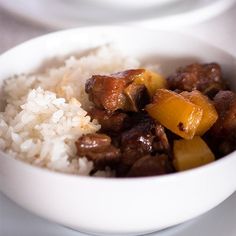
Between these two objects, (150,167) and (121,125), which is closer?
(150,167)

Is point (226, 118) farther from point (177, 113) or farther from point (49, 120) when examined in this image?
point (49, 120)

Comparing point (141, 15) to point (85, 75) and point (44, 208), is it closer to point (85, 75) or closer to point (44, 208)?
point (85, 75)

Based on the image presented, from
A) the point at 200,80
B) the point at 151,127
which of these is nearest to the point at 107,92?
the point at 151,127

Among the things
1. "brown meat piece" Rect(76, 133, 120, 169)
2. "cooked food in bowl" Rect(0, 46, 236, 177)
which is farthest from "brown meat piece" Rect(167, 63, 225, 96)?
"brown meat piece" Rect(76, 133, 120, 169)

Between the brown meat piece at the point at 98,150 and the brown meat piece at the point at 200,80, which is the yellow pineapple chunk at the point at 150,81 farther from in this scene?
the brown meat piece at the point at 98,150

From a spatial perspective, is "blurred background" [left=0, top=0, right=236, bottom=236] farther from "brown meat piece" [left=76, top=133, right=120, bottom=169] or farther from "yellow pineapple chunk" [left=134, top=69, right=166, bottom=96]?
"brown meat piece" [left=76, top=133, right=120, bottom=169]

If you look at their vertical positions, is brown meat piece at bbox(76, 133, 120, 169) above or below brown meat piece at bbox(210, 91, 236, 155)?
below

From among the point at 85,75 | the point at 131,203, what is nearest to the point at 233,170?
the point at 131,203

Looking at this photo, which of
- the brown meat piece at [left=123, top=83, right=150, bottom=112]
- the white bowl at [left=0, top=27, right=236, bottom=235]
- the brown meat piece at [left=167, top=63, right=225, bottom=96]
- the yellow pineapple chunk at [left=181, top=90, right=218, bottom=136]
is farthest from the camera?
the brown meat piece at [left=167, top=63, right=225, bottom=96]
